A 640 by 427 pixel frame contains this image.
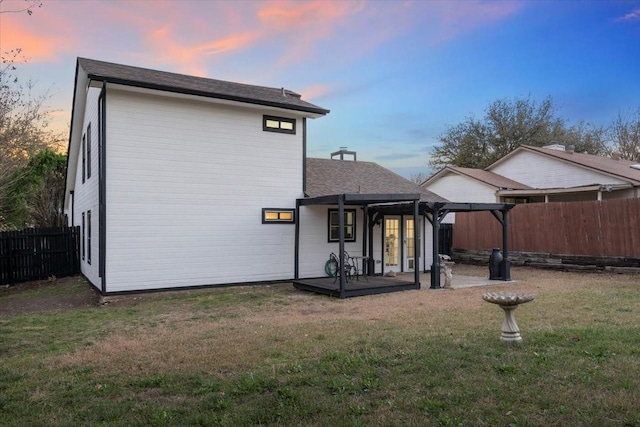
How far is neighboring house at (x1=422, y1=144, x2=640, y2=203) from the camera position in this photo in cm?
2019

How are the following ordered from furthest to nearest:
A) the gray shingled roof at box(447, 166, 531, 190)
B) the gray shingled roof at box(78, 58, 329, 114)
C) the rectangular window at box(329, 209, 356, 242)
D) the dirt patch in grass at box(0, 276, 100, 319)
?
1. the gray shingled roof at box(447, 166, 531, 190)
2. the rectangular window at box(329, 209, 356, 242)
3. the gray shingled roof at box(78, 58, 329, 114)
4. the dirt patch in grass at box(0, 276, 100, 319)

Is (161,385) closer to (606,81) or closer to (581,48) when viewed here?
(581,48)

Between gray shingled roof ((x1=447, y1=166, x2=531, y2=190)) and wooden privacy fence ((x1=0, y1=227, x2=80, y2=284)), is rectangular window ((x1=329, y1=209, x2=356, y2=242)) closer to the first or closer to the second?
wooden privacy fence ((x1=0, y1=227, x2=80, y2=284))

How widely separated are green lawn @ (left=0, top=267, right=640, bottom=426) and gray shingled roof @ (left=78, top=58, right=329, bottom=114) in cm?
516

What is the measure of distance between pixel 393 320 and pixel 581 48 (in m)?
11.8

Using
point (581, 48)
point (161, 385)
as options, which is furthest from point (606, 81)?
point (161, 385)

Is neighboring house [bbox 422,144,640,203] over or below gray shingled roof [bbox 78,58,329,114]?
below

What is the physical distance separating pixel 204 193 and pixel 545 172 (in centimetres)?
1856

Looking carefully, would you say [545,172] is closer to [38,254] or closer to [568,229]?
[568,229]

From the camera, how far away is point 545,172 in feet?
75.0

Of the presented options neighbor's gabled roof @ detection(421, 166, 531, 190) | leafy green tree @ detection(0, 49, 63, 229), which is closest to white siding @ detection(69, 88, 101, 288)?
leafy green tree @ detection(0, 49, 63, 229)

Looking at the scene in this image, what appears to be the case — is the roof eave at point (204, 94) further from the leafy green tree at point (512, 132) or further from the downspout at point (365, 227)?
the leafy green tree at point (512, 132)

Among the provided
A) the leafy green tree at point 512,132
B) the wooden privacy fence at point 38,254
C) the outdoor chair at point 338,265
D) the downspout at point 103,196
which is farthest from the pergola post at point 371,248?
the leafy green tree at point 512,132

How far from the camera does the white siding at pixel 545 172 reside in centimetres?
2097
